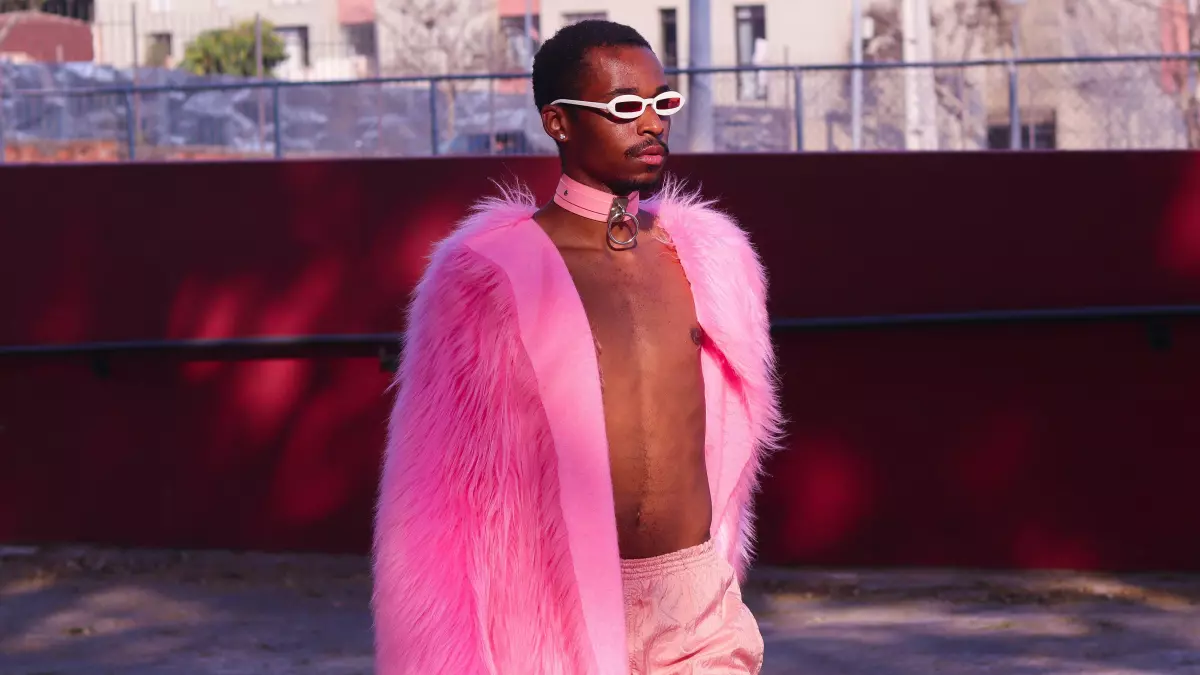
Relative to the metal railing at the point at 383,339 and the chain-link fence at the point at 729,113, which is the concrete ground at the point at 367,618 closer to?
the metal railing at the point at 383,339

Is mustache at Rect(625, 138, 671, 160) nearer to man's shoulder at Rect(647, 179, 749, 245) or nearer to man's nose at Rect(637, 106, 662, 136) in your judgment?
man's nose at Rect(637, 106, 662, 136)

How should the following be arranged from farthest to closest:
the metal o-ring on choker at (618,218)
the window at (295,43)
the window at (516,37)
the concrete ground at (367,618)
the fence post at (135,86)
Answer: the window at (295,43)
the window at (516,37)
the fence post at (135,86)
the concrete ground at (367,618)
the metal o-ring on choker at (618,218)

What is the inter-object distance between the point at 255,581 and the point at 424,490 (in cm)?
568

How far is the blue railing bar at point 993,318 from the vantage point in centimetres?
806

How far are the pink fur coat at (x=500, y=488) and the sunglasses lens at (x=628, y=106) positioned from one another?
27cm

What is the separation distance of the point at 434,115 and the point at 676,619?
7843 millimetres

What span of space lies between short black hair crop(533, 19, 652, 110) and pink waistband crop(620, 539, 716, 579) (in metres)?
0.80

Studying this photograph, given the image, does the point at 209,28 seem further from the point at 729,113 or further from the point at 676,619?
the point at 676,619

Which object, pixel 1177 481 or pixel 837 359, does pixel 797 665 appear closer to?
pixel 837 359

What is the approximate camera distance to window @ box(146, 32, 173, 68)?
51.0ft

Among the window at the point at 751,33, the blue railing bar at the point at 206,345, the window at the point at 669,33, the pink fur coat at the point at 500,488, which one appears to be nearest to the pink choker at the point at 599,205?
the pink fur coat at the point at 500,488

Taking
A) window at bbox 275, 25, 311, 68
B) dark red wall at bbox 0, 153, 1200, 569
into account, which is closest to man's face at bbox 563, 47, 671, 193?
dark red wall at bbox 0, 153, 1200, 569

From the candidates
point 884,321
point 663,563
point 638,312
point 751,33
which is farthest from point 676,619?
point 751,33

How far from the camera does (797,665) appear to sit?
663 cm
